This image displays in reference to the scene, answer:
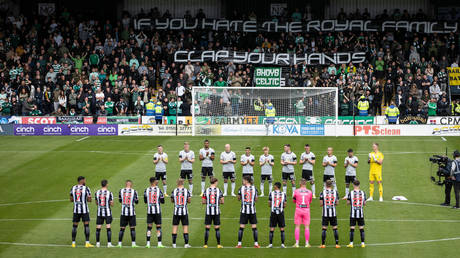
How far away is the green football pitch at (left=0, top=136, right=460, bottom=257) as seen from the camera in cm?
2045

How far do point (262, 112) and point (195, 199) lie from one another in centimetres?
1339

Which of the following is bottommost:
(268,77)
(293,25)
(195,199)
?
(195,199)

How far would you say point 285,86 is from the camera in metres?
43.8

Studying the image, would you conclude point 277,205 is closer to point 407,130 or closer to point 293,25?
point 407,130

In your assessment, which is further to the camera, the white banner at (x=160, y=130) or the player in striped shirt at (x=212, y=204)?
the white banner at (x=160, y=130)

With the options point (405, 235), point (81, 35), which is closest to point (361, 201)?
point (405, 235)

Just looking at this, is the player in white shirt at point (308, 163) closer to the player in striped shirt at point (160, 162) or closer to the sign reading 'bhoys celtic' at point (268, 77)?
the player in striped shirt at point (160, 162)

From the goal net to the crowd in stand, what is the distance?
1264 mm

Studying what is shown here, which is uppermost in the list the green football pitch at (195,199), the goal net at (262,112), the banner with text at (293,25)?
the banner with text at (293,25)

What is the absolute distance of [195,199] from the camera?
26875 millimetres

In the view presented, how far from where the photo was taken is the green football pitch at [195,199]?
20453 millimetres

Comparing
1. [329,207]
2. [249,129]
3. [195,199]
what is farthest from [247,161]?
[249,129]

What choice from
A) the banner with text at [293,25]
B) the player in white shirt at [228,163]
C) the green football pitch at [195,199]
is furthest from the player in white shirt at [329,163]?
the banner with text at [293,25]

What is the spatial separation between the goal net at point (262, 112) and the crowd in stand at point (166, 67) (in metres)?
1.26
